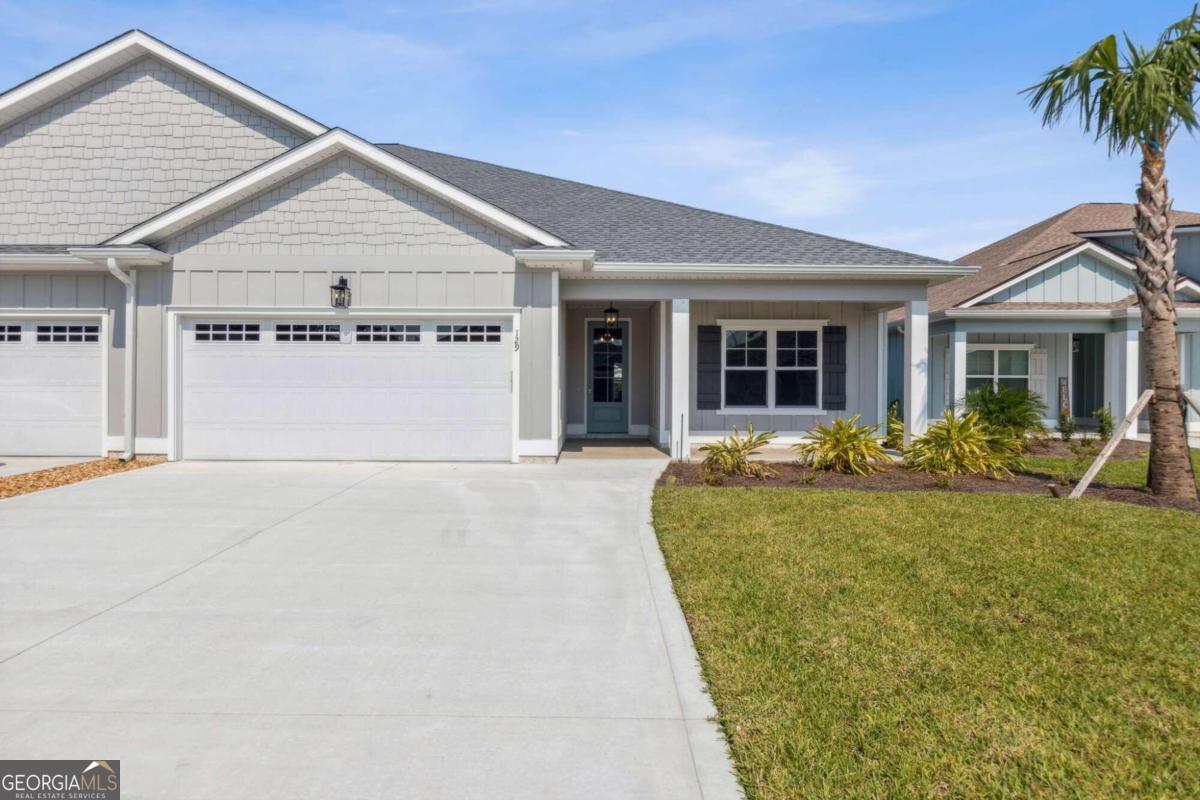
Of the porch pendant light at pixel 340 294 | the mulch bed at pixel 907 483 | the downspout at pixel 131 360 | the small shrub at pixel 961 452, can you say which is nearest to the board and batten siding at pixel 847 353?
the small shrub at pixel 961 452

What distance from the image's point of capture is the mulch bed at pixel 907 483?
872 cm

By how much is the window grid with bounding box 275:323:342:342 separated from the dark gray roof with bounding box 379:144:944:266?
2.89 meters

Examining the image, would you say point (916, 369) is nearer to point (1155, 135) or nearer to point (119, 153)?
point (1155, 135)

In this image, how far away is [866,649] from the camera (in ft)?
12.8

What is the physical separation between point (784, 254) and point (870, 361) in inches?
142

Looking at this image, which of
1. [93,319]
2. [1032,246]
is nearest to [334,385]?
[93,319]

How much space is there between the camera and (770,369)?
14.7 meters

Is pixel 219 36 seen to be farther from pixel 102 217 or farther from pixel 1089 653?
pixel 1089 653

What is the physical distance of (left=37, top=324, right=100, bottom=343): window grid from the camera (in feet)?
38.8

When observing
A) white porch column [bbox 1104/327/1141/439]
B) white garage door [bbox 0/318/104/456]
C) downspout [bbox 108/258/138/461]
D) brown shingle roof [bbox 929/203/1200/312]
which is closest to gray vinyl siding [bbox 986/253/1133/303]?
brown shingle roof [bbox 929/203/1200/312]

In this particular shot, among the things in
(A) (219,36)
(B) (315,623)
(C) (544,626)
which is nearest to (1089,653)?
(C) (544,626)

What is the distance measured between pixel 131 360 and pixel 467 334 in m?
5.18

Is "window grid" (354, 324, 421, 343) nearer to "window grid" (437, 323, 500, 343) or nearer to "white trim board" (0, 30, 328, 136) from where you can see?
"window grid" (437, 323, 500, 343)

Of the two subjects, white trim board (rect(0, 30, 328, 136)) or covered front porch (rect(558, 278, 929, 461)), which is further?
covered front porch (rect(558, 278, 929, 461))
